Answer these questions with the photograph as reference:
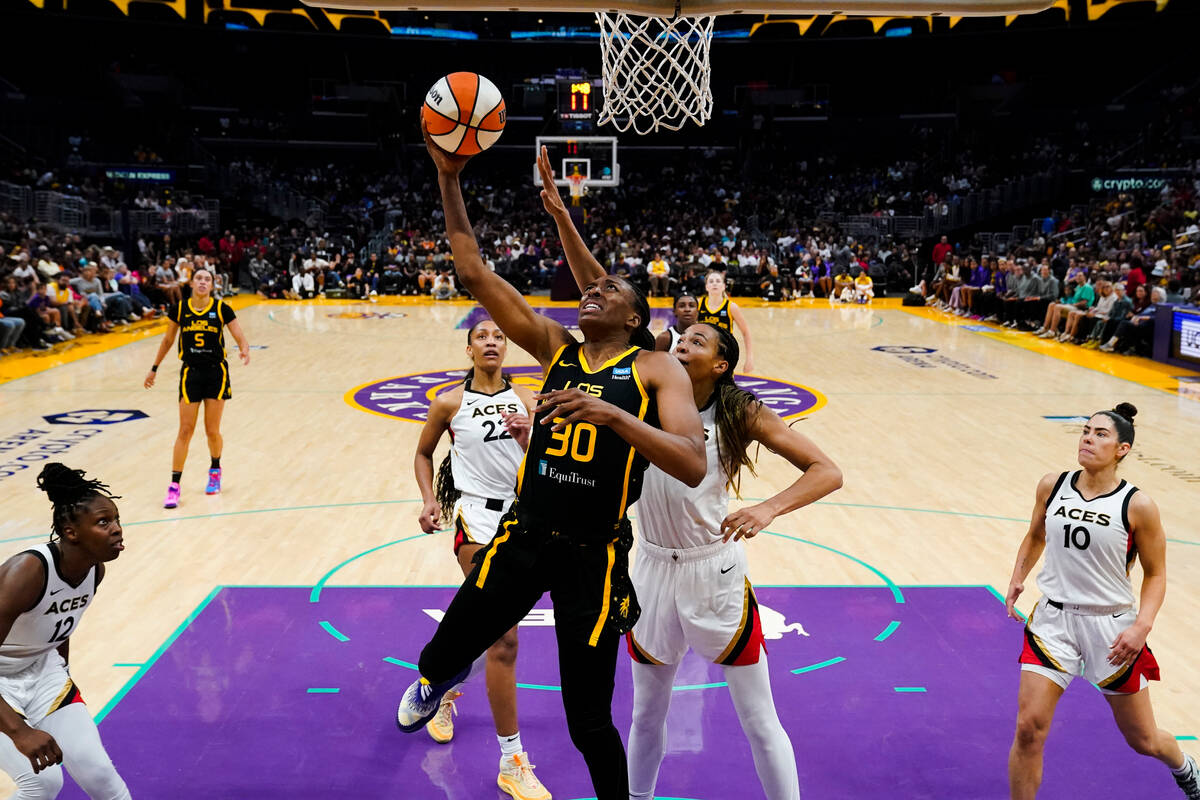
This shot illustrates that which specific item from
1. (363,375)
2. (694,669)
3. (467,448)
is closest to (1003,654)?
(694,669)

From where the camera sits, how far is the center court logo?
39.6ft

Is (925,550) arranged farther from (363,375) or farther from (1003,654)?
(363,375)

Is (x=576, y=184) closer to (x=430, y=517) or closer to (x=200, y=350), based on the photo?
(x=200, y=350)

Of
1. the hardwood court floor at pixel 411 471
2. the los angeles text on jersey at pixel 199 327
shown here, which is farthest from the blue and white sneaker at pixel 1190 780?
the los angeles text on jersey at pixel 199 327

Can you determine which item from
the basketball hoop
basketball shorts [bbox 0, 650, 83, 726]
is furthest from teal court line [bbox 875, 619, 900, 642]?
the basketball hoop

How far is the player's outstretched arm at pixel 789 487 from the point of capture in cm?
327

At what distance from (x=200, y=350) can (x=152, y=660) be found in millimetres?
3495

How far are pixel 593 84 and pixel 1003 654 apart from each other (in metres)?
20.7

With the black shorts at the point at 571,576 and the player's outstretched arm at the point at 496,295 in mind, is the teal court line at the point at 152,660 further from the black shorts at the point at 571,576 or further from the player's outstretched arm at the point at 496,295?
the player's outstretched arm at the point at 496,295

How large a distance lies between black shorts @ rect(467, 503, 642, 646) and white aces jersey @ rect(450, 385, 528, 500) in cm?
133

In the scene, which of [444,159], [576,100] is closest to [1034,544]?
[444,159]

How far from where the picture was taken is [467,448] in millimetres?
4703

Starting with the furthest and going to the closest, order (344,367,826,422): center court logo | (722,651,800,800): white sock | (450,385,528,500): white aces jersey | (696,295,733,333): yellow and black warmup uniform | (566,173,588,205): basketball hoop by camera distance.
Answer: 1. (566,173,588,205): basketball hoop
2. (344,367,826,422): center court logo
3. (696,295,733,333): yellow and black warmup uniform
4. (450,385,528,500): white aces jersey
5. (722,651,800,800): white sock

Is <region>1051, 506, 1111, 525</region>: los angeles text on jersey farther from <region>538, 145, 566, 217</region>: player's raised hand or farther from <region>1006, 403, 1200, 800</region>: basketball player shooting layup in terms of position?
<region>538, 145, 566, 217</region>: player's raised hand
